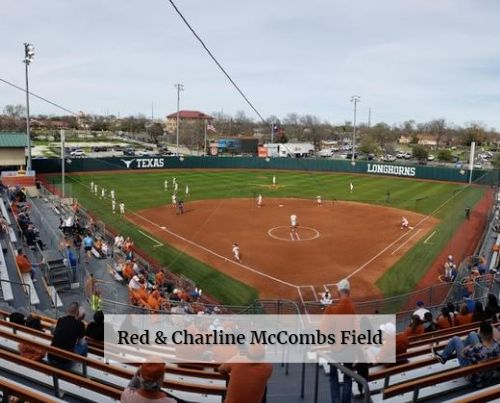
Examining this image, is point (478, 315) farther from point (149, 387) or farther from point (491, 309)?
point (149, 387)

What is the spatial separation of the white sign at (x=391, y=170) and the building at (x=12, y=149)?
39.5 meters

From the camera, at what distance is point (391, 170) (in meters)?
58.4

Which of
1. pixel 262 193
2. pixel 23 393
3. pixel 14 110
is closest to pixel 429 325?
pixel 23 393

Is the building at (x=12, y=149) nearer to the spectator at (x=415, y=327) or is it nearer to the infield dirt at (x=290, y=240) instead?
the infield dirt at (x=290, y=240)

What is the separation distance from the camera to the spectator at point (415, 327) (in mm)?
8422

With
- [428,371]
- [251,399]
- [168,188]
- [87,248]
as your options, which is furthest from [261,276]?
[168,188]

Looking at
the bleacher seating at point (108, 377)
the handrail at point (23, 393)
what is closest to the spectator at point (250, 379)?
the bleacher seating at point (108, 377)

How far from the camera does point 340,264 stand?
76.8 ft

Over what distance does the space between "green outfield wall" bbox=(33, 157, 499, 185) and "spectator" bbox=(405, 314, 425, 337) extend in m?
45.2

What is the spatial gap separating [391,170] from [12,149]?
1649 inches

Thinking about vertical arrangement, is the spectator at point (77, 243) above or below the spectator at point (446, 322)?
below

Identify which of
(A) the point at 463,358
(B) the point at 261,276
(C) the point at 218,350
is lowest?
(B) the point at 261,276

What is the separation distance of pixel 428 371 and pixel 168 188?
41.0 metres

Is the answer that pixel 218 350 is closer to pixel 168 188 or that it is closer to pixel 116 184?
pixel 168 188
